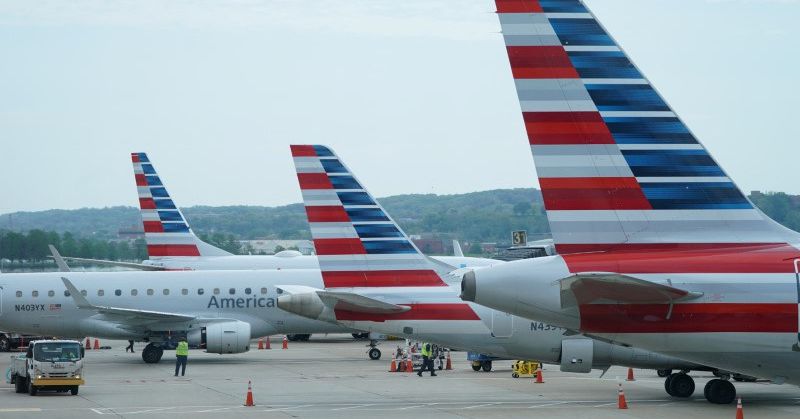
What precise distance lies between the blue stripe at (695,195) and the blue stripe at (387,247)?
1804 centimetres

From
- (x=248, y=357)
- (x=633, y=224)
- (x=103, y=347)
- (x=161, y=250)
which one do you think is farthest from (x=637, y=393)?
(x=161, y=250)

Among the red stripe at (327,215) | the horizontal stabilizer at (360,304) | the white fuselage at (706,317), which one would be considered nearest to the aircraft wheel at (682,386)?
the horizontal stabilizer at (360,304)

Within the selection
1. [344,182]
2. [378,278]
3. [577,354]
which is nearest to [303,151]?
[344,182]

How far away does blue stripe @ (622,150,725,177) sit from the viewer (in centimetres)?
1661

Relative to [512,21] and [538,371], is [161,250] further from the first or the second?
[512,21]

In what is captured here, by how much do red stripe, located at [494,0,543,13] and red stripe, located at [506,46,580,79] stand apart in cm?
50

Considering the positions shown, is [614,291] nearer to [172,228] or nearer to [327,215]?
[327,215]

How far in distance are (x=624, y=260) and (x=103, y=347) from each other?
44901mm

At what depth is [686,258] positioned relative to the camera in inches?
631

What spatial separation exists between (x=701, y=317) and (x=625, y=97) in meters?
3.28

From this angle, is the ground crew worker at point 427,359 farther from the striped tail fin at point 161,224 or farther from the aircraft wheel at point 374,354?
the striped tail fin at point 161,224

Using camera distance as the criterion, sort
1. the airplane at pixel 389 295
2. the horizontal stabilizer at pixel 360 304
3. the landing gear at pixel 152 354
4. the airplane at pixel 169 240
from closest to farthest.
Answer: the airplane at pixel 389 295
the horizontal stabilizer at pixel 360 304
the landing gear at pixel 152 354
the airplane at pixel 169 240

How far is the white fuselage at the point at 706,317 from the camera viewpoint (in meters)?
15.6

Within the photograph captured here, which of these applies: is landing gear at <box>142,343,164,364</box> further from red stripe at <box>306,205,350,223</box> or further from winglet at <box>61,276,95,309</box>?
red stripe at <box>306,205,350,223</box>
